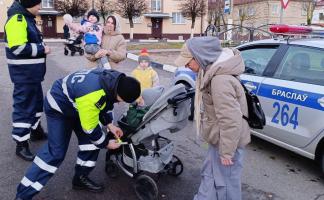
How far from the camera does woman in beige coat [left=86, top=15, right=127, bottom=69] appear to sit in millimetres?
5402

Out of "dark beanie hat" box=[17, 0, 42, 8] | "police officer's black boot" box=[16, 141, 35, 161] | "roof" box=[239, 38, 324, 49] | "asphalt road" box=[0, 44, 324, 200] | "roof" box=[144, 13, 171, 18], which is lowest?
"asphalt road" box=[0, 44, 324, 200]

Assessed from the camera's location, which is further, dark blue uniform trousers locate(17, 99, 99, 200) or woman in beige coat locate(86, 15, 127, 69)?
woman in beige coat locate(86, 15, 127, 69)

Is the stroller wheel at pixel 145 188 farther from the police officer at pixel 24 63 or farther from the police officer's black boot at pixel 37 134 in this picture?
the police officer's black boot at pixel 37 134

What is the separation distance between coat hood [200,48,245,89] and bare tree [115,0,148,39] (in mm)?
40652

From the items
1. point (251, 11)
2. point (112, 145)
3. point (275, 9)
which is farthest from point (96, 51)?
point (275, 9)

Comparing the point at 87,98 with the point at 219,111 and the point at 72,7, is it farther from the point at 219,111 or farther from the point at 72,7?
the point at 72,7

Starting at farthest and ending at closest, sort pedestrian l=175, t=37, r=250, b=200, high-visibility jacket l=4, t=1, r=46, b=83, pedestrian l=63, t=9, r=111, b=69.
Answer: pedestrian l=63, t=9, r=111, b=69 < high-visibility jacket l=4, t=1, r=46, b=83 < pedestrian l=175, t=37, r=250, b=200

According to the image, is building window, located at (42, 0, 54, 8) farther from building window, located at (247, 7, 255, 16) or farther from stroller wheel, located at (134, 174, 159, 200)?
stroller wheel, located at (134, 174, 159, 200)

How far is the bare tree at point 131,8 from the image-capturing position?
42344 mm

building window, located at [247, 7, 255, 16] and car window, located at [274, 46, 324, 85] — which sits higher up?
building window, located at [247, 7, 255, 16]

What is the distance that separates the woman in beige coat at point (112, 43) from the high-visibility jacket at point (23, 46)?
3.12ft

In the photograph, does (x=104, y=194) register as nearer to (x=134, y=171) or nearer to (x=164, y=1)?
(x=134, y=171)

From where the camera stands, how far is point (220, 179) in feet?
10.4

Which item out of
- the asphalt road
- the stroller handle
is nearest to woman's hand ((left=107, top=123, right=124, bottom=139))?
the asphalt road
